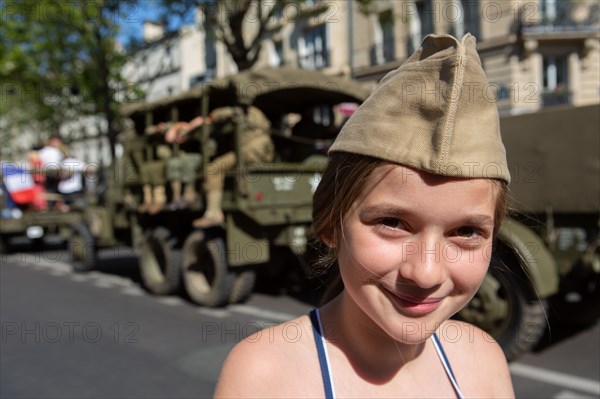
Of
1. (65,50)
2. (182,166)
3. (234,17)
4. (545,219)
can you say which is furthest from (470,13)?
(545,219)

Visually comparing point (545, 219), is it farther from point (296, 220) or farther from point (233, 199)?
point (233, 199)

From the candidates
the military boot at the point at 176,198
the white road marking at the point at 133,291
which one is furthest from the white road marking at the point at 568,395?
the white road marking at the point at 133,291

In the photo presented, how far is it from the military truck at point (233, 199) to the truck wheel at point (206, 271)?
0.01 m

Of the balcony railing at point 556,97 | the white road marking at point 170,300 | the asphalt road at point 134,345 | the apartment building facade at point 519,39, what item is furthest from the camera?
the balcony railing at point 556,97

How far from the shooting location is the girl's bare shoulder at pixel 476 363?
4.24ft

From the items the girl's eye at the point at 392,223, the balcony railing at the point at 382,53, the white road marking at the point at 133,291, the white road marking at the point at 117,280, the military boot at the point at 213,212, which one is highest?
the balcony railing at the point at 382,53

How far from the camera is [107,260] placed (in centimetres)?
1009

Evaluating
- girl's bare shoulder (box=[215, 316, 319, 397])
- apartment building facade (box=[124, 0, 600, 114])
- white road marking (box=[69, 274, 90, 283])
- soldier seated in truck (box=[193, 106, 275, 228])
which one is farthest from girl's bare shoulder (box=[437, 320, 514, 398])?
apartment building facade (box=[124, 0, 600, 114])

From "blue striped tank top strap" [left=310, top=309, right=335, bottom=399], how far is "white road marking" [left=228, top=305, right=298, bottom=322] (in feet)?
14.6

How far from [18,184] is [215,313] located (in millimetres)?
5792

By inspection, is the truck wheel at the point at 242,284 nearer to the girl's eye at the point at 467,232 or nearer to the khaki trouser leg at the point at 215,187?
the khaki trouser leg at the point at 215,187

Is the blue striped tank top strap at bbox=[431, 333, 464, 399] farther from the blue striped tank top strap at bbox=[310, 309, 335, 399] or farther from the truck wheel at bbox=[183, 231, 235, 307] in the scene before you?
the truck wheel at bbox=[183, 231, 235, 307]

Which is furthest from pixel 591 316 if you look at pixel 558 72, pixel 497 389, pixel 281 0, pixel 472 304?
pixel 558 72

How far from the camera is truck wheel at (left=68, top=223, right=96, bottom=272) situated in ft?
28.6
